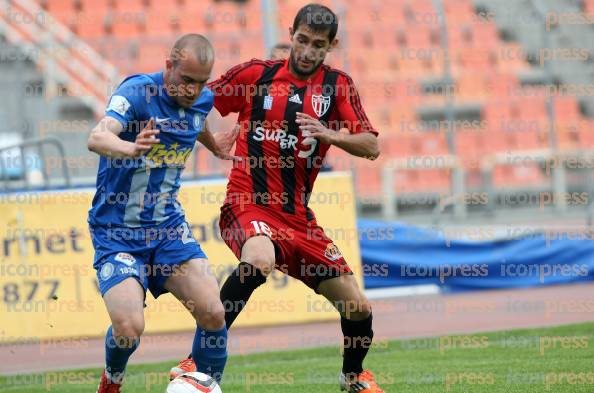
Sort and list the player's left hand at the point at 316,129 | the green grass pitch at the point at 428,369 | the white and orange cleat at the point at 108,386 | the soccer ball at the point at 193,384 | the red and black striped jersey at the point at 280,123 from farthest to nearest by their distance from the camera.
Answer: the green grass pitch at the point at 428,369
the red and black striped jersey at the point at 280,123
the player's left hand at the point at 316,129
the white and orange cleat at the point at 108,386
the soccer ball at the point at 193,384

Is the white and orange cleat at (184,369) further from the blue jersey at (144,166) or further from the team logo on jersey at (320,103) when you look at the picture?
the team logo on jersey at (320,103)

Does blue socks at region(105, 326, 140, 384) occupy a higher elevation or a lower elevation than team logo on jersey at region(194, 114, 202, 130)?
lower

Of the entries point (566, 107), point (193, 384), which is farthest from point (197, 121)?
point (566, 107)

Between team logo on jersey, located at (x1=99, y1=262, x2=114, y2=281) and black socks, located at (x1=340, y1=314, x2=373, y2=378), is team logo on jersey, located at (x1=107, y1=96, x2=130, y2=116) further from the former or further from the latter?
black socks, located at (x1=340, y1=314, x2=373, y2=378)

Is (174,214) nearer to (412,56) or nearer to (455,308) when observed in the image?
(455,308)

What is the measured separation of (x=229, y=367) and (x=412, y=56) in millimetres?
11086

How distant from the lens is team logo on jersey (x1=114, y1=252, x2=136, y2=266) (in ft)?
20.3

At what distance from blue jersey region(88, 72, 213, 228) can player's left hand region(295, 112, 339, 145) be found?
2.67ft

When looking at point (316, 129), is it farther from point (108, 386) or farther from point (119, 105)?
point (108, 386)

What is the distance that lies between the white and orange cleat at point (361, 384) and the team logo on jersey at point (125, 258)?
74.0 inches

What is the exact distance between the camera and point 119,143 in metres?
5.65

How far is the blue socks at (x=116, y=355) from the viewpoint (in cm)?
614

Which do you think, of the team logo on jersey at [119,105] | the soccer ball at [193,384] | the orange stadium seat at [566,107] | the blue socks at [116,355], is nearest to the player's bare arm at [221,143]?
→ the team logo on jersey at [119,105]

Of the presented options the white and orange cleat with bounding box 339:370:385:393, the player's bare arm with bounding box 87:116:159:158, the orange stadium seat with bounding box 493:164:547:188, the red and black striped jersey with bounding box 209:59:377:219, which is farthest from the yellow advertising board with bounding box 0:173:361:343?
the orange stadium seat with bounding box 493:164:547:188
